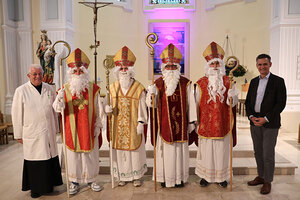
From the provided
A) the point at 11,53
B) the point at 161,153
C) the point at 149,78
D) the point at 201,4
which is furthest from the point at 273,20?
the point at 11,53

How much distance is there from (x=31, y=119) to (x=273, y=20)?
7.16 metres


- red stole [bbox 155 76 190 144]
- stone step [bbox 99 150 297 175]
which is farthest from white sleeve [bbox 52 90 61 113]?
stone step [bbox 99 150 297 175]

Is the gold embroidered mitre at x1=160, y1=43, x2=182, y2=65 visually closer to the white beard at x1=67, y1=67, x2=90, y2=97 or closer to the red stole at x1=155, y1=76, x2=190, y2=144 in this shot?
the red stole at x1=155, y1=76, x2=190, y2=144

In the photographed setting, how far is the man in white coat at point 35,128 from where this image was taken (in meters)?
3.37

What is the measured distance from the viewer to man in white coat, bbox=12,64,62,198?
133 inches

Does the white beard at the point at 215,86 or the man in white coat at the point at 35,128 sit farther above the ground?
the white beard at the point at 215,86

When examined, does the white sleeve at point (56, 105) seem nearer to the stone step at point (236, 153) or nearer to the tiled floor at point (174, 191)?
the tiled floor at point (174, 191)

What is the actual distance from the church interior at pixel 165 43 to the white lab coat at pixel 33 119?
0.49 meters

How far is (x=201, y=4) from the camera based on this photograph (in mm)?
10062

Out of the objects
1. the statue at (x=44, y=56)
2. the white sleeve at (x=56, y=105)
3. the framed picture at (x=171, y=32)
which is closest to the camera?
the white sleeve at (x=56, y=105)

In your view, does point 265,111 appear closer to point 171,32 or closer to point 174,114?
point 174,114

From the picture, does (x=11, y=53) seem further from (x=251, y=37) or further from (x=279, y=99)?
(x=251, y=37)

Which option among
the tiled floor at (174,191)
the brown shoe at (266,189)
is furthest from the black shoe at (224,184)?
the brown shoe at (266,189)

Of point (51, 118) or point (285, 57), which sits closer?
point (51, 118)
